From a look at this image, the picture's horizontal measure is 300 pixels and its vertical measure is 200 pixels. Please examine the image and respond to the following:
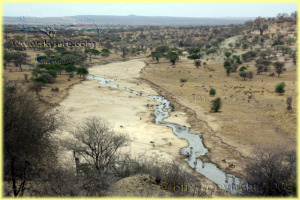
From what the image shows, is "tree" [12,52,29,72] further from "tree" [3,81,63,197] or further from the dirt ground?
"tree" [3,81,63,197]

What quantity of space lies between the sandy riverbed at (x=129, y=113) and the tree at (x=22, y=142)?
302 cm

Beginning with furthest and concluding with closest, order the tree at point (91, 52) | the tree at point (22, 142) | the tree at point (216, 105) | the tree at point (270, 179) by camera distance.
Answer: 1. the tree at point (91, 52)
2. the tree at point (216, 105)
3. the tree at point (270, 179)
4. the tree at point (22, 142)

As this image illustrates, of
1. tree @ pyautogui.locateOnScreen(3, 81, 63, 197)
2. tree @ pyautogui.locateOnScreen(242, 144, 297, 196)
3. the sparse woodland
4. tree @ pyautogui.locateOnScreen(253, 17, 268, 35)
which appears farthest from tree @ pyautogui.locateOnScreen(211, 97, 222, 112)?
tree @ pyautogui.locateOnScreen(253, 17, 268, 35)

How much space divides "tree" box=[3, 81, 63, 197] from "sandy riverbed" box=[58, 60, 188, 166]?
3017 mm

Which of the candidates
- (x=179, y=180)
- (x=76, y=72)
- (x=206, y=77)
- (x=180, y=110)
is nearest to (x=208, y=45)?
(x=206, y=77)

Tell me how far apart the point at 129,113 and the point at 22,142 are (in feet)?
69.0

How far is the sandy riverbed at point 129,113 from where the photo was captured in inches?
917

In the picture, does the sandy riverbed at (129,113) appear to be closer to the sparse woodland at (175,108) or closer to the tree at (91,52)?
the sparse woodland at (175,108)

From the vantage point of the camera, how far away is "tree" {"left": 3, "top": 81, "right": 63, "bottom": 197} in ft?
39.5

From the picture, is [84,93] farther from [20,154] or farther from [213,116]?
[20,154]

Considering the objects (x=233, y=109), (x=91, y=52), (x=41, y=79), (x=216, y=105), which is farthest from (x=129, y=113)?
(x=91, y=52)

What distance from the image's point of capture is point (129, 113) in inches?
1307

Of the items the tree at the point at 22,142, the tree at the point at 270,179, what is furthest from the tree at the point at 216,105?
the tree at the point at 22,142

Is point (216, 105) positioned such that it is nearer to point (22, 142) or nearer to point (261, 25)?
point (22, 142)
